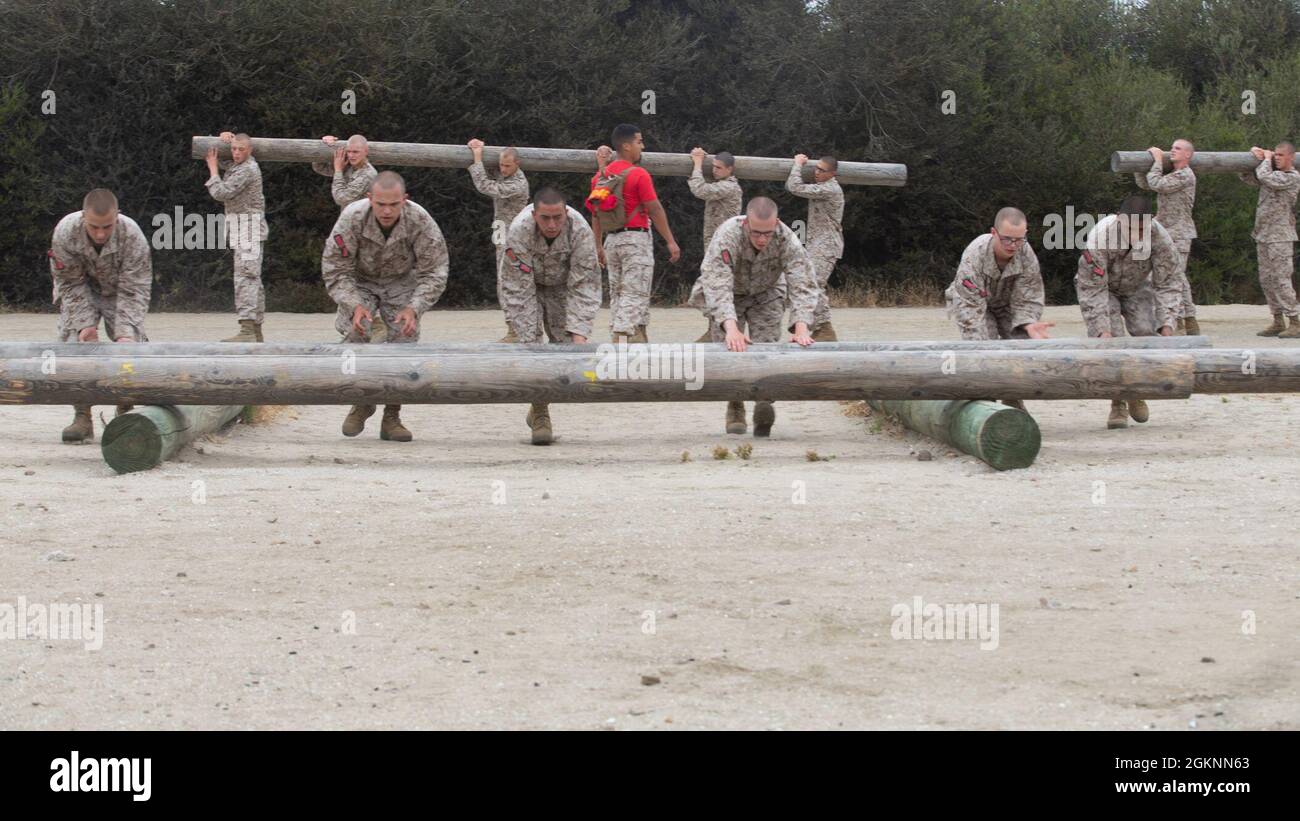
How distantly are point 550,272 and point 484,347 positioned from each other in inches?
25.9

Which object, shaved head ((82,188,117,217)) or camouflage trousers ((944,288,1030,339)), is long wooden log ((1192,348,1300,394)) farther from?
shaved head ((82,188,117,217))

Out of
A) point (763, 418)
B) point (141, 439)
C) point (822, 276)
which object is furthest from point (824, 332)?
point (141, 439)

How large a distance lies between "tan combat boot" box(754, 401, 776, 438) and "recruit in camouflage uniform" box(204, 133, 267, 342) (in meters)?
5.02

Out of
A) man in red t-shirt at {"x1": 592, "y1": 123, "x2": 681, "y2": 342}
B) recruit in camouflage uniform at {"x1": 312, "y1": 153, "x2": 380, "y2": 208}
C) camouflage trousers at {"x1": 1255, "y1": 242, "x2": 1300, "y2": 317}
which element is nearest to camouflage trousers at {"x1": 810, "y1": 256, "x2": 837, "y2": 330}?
man in red t-shirt at {"x1": 592, "y1": 123, "x2": 681, "y2": 342}

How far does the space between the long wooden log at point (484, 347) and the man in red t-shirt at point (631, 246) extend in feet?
7.50

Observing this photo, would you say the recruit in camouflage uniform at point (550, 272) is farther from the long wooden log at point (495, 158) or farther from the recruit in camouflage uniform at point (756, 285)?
the long wooden log at point (495, 158)

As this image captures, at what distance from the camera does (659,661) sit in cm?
526

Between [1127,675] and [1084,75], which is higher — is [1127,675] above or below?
below

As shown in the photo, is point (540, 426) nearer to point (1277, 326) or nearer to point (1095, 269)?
point (1095, 269)

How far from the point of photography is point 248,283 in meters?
13.8

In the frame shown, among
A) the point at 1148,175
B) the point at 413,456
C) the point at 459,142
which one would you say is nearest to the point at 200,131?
the point at 459,142

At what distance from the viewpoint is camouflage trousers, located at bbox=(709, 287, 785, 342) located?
1062 cm

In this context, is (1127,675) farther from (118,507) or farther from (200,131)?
(200,131)
